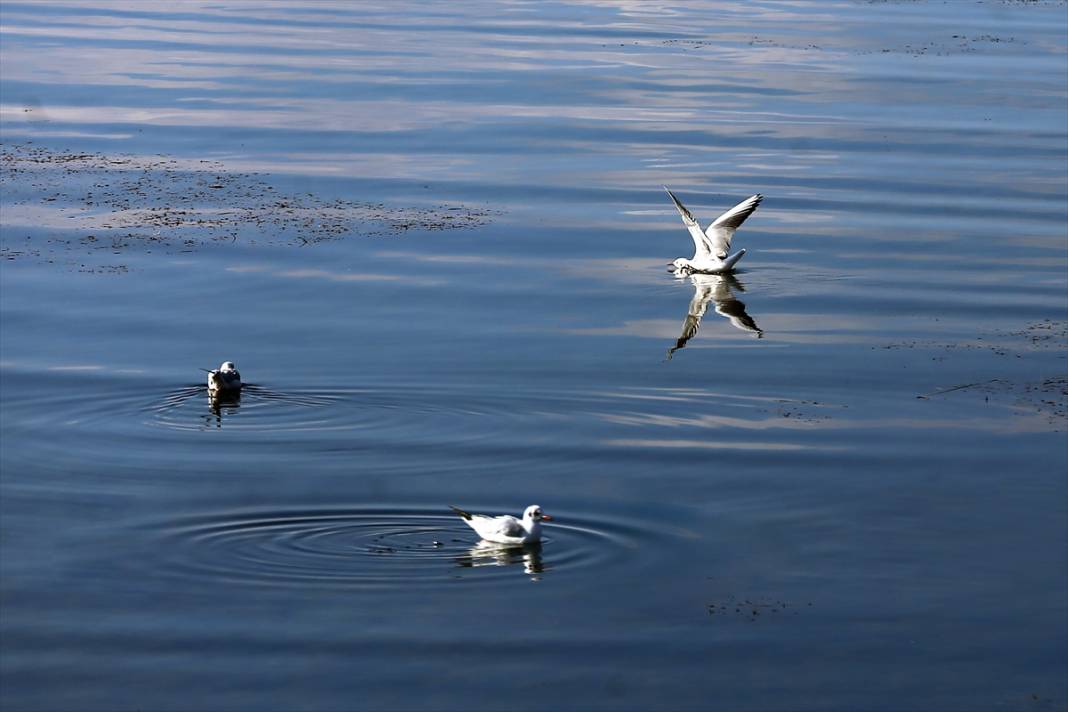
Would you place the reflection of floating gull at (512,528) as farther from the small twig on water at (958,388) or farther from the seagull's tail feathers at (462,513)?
the small twig on water at (958,388)

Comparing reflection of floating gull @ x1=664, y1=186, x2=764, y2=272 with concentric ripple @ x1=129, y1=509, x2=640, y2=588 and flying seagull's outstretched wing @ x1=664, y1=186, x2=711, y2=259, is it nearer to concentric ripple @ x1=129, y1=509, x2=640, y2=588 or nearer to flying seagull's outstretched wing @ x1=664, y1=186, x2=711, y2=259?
flying seagull's outstretched wing @ x1=664, y1=186, x2=711, y2=259

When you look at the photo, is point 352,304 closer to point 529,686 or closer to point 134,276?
point 134,276

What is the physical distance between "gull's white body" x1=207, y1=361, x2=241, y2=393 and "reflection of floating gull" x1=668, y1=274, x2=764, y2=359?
5177 millimetres

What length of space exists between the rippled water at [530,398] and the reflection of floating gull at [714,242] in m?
0.58

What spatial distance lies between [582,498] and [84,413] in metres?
5.52

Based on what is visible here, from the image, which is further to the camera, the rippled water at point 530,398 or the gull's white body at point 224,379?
the gull's white body at point 224,379

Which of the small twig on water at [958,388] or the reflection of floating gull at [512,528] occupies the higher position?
the small twig on water at [958,388]

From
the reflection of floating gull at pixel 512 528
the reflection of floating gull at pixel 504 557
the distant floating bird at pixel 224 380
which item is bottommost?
the reflection of floating gull at pixel 504 557

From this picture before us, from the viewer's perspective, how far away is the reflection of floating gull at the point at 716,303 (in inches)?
854

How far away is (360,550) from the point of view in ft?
46.8

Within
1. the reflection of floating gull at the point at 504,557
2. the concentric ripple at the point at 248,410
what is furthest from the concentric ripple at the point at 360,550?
the concentric ripple at the point at 248,410

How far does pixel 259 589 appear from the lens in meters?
13.5

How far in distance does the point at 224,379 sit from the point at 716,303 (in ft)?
25.8

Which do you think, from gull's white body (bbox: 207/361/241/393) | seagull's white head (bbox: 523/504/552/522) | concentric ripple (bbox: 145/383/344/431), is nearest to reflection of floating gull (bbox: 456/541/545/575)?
seagull's white head (bbox: 523/504/552/522)
